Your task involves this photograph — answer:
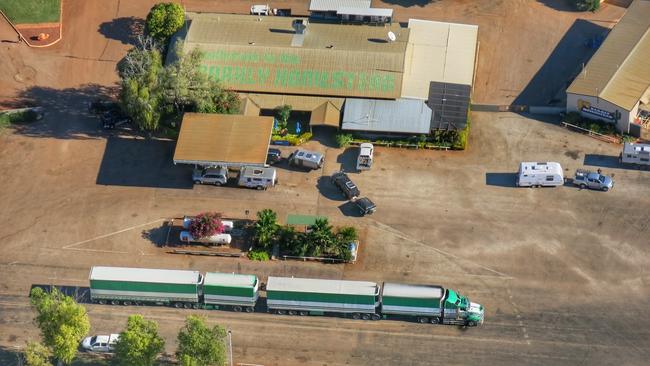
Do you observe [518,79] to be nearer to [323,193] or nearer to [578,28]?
[578,28]

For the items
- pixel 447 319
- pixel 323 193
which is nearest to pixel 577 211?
pixel 447 319

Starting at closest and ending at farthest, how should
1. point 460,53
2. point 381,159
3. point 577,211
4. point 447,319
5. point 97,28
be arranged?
1. point 447,319
2. point 577,211
3. point 381,159
4. point 460,53
5. point 97,28

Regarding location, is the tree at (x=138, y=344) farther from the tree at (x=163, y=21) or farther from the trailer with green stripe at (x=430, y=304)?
the tree at (x=163, y=21)

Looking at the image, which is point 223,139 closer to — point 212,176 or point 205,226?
point 212,176

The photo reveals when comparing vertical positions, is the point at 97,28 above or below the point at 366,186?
above

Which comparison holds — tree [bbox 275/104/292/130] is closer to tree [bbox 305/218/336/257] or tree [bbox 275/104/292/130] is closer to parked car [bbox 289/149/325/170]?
parked car [bbox 289/149/325/170]

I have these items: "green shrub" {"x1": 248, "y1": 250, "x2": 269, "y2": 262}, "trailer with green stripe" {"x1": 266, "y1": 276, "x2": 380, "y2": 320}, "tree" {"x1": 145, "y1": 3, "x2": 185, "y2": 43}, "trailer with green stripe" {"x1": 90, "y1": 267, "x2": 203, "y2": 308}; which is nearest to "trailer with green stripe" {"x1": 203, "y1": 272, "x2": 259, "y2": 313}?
"trailer with green stripe" {"x1": 90, "y1": 267, "x2": 203, "y2": 308}
